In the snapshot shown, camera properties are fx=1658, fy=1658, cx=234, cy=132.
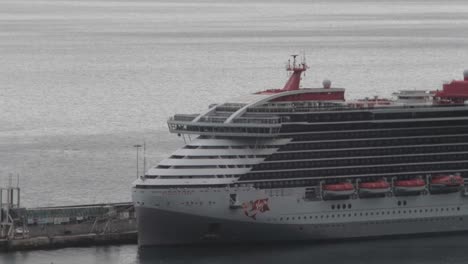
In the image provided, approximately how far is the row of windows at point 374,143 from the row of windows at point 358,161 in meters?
0.58

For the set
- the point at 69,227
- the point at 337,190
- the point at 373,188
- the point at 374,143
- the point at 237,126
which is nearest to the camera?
the point at 237,126

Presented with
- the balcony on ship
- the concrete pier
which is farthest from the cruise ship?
the concrete pier

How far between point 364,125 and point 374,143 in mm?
930

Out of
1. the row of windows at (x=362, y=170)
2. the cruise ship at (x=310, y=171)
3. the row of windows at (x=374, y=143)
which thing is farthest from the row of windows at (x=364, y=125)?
the row of windows at (x=362, y=170)

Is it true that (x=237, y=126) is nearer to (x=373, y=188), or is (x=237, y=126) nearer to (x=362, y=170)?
(x=362, y=170)

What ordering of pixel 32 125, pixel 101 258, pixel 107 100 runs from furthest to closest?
pixel 107 100 < pixel 32 125 < pixel 101 258

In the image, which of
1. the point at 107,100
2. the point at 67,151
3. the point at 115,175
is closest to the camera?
the point at 115,175

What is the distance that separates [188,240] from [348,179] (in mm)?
7522

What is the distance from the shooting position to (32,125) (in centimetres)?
11925

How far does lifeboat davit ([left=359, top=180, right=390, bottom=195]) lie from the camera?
71875 millimetres

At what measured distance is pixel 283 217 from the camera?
71125 mm

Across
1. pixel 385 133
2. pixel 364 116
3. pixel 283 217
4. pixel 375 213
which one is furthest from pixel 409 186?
pixel 283 217

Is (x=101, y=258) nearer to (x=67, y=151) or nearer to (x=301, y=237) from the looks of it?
(x=301, y=237)

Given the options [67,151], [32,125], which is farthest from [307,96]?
[32,125]
